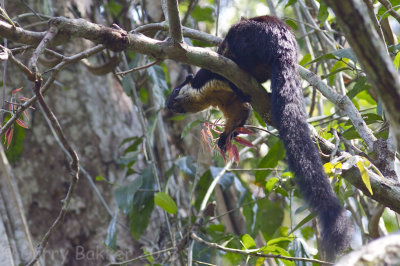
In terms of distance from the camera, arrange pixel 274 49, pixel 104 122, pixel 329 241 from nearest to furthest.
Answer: pixel 329 241 < pixel 274 49 < pixel 104 122

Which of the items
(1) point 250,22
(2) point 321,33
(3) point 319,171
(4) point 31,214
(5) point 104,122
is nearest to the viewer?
(3) point 319,171

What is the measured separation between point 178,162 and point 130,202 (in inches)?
22.0

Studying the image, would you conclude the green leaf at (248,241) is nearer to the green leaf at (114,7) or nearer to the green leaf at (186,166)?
the green leaf at (186,166)

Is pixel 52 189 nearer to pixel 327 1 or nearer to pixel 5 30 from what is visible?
pixel 5 30

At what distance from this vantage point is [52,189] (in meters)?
4.41

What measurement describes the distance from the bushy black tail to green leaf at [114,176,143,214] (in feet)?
4.87

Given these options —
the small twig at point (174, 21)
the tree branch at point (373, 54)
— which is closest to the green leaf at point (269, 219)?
the small twig at point (174, 21)

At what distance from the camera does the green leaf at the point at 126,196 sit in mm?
3296

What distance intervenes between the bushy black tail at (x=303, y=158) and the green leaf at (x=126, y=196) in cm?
148

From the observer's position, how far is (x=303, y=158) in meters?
1.95

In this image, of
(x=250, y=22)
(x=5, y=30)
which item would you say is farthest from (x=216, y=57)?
(x=5, y=30)

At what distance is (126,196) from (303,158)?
177 centimetres

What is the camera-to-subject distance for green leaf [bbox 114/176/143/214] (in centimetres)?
330

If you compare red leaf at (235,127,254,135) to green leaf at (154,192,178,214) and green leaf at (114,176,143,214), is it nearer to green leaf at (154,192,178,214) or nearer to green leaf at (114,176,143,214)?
green leaf at (154,192,178,214)
